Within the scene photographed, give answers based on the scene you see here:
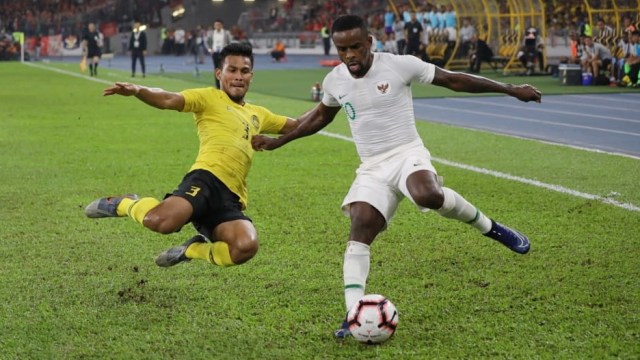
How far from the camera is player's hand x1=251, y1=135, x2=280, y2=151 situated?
670 centimetres

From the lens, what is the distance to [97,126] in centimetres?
1800

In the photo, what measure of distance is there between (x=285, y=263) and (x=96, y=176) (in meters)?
5.19

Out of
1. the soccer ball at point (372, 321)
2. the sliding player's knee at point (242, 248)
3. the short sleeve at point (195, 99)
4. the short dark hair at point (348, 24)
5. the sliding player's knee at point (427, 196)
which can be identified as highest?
the short dark hair at point (348, 24)

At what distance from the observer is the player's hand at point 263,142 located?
6.70 metres

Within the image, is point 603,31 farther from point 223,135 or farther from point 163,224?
point 163,224

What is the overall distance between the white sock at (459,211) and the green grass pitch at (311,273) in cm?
39

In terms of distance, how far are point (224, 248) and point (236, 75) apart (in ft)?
4.05

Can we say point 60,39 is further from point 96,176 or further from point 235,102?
point 235,102

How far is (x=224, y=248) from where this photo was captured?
630 centimetres

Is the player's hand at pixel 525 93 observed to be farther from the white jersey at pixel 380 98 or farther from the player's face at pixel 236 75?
the player's face at pixel 236 75

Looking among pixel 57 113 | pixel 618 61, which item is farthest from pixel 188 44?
pixel 57 113

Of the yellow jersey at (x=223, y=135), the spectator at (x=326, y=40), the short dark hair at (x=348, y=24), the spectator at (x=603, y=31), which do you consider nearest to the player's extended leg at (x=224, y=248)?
the yellow jersey at (x=223, y=135)

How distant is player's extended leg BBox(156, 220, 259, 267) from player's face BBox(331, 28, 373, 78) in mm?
1216

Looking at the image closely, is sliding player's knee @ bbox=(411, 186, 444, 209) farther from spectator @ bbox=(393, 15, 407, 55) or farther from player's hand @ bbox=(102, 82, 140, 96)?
spectator @ bbox=(393, 15, 407, 55)
